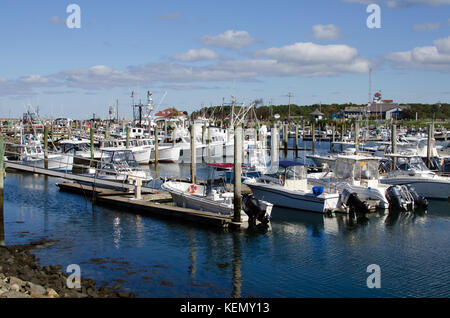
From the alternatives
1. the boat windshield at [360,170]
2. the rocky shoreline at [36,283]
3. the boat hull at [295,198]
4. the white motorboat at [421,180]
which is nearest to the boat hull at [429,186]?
the white motorboat at [421,180]

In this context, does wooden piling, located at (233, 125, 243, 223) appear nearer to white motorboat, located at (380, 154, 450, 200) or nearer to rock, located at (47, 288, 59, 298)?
rock, located at (47, 288, 59, 298)

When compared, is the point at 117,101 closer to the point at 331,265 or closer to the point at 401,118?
the point at 331,265

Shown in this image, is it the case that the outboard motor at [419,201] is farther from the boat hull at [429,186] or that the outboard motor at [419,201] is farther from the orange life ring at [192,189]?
the orange life ring at [192,189]

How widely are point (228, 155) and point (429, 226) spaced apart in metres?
37.8

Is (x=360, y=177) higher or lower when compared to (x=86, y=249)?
higher

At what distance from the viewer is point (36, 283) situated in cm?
1398

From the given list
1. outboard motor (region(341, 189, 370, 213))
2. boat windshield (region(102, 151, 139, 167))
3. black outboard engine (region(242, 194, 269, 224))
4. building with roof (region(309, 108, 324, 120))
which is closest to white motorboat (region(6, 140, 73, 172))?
boat windshield (region(102, 151, 139, 167))

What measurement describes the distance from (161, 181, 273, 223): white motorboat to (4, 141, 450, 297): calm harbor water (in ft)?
2.80

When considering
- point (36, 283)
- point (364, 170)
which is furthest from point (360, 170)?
point (36, 283)

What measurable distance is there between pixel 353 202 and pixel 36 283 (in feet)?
56.3

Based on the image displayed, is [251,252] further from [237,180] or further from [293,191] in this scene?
[293,191]

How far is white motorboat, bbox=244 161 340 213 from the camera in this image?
25422mm
